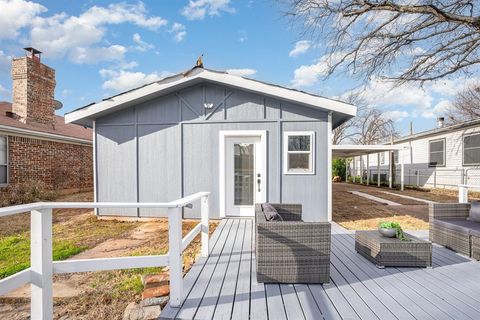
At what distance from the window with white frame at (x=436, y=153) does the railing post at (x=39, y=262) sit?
1791cm

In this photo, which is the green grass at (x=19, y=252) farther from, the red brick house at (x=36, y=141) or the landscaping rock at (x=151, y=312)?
the red brick house at (x=36, y=141)

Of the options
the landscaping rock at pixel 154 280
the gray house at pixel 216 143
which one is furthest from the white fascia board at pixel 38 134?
the landscaping rock at pixel 154 280

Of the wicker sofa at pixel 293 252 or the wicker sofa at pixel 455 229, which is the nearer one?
the wicker sofa at pixel 293 252

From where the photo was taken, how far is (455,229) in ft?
13.1

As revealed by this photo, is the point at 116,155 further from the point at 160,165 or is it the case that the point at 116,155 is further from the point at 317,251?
the point at 317,251

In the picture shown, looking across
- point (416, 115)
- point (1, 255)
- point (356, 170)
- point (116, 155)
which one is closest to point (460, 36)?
point (116, 155)

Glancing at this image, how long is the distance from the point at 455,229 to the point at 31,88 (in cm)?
1440

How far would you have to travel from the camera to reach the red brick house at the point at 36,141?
9.30m

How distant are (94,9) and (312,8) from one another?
7543 mm

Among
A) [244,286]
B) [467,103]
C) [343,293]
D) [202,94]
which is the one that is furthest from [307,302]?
[467,103]

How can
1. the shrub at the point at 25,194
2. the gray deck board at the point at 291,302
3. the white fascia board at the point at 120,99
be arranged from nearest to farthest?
the gray deck board at the point at 291,302
the white fascia board at the point at 120,99
the shrub at the point at 25,194

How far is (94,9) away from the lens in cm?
948

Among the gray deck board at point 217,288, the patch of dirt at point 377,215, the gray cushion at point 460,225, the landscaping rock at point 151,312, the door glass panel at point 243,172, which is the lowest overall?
the patch of dirt at point 377,215

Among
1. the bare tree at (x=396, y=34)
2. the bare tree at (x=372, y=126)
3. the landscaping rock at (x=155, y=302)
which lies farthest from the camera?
the bare tree at (x=372, y=126)
